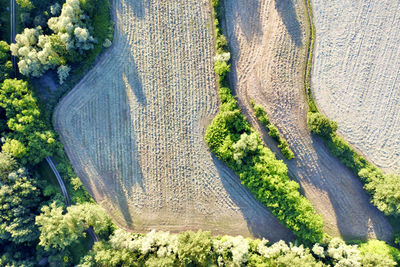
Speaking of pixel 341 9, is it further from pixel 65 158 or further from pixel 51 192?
pixel 51 192

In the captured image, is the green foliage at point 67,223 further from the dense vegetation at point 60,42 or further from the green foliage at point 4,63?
the green foliage at point 4,63

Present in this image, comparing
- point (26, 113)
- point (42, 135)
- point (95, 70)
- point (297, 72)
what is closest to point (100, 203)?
point (42, 135)

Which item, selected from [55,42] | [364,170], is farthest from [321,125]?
[55,42]

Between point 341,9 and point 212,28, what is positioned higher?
point 341,9

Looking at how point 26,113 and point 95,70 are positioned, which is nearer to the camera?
point 26,113

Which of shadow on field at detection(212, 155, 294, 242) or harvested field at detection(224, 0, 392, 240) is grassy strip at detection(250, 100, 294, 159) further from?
shadow on field at detection(212, 155, 294, 242)

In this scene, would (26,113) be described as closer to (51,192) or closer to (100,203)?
(51,192)

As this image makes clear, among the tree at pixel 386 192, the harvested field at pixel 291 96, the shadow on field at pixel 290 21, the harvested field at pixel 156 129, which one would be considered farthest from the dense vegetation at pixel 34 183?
the tree at pixel 386 192

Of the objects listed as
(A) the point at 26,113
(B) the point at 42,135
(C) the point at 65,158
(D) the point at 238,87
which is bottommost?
(C) the point at 65,158
